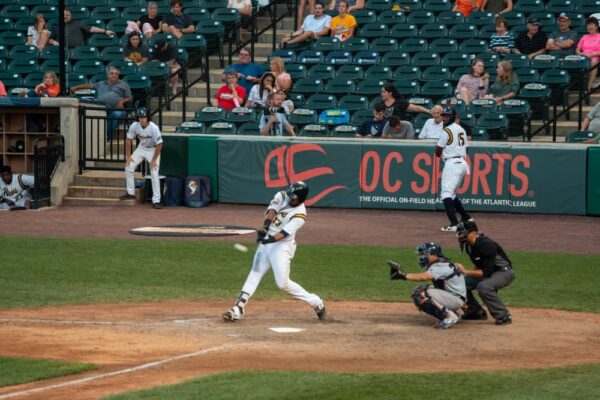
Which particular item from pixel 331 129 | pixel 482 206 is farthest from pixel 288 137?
pixel 482 206

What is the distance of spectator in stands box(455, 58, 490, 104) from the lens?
23.8 m

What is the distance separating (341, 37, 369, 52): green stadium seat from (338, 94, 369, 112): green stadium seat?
81.6 inches

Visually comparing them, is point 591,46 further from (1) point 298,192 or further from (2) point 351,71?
(1) point 298,192

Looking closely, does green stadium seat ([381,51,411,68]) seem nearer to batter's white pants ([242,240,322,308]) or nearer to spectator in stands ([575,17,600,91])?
spectator in stands ([575,17,600,91])

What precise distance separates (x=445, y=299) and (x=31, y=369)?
15.9ft

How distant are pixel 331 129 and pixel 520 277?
809 centimetres

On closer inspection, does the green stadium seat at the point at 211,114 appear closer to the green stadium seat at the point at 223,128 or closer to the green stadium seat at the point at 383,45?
the green stadium seat at the point at 223,128

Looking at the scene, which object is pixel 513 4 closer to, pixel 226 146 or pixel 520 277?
pixel 226 146

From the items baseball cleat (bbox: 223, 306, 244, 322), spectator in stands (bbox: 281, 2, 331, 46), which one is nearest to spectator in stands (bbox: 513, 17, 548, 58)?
spectator in stands (bbox: 281, 2, 331, 46)

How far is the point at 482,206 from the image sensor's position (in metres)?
22.5

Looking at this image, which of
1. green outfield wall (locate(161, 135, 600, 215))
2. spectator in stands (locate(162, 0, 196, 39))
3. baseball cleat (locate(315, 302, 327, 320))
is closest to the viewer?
baseball cleat (locate(315, 302, 327, 320))

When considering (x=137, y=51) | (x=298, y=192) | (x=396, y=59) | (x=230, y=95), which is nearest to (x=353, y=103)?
(x=396, y=59)

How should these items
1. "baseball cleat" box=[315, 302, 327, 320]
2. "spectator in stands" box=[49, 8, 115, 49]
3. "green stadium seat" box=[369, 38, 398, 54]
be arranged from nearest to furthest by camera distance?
"baseball cleat" box=[315, 302, 327, 320] → "green stadium seat" box=[369, 38, 398, 54] → "spectator in stands" box=[49, 8, 115, 49]

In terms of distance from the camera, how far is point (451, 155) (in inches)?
793
